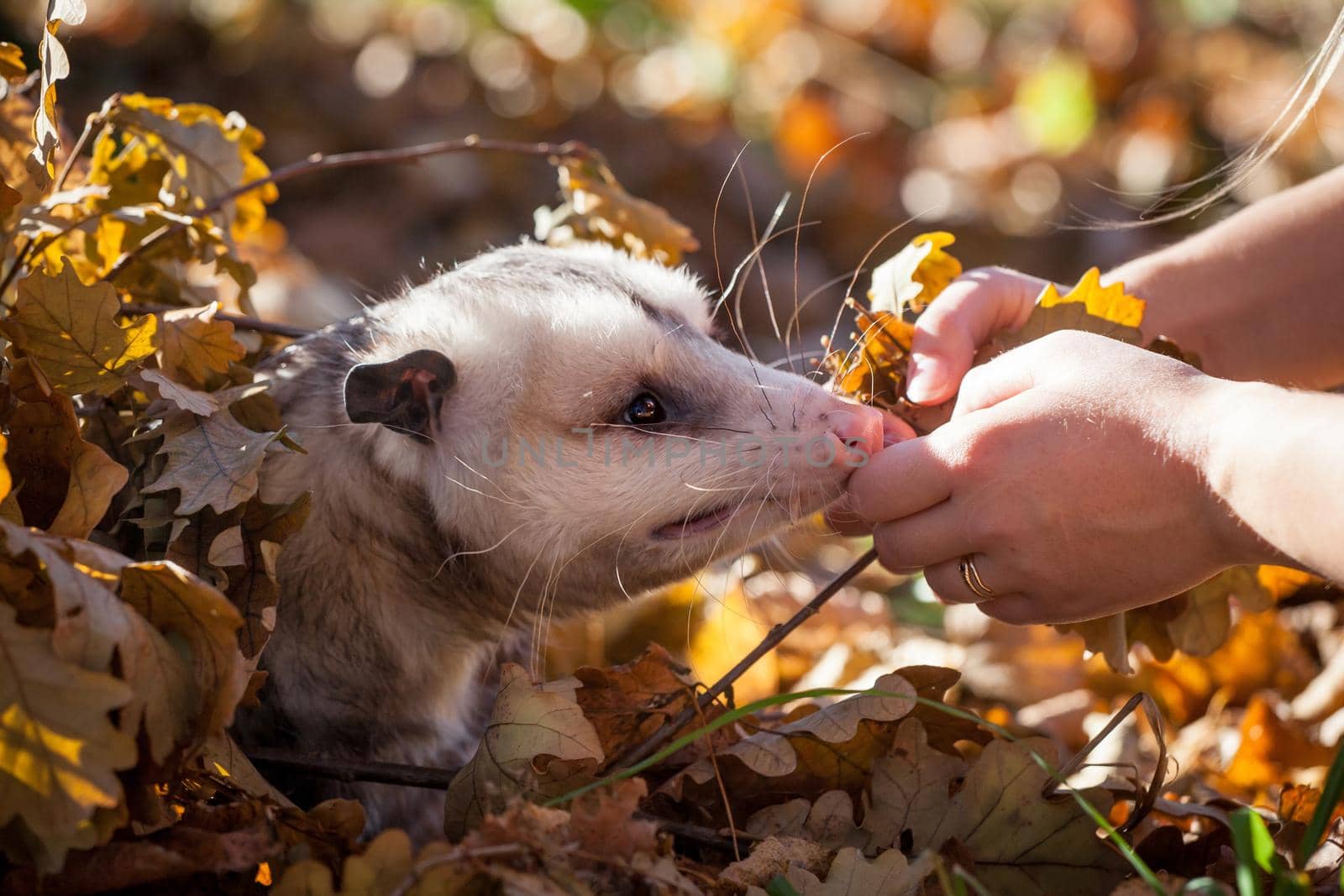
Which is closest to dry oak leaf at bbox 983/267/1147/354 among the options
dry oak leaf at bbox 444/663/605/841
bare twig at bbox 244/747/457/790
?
dry oak leaf at bbox 444/663/605/841

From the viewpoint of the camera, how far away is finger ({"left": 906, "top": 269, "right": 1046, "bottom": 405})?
1242 millimetres

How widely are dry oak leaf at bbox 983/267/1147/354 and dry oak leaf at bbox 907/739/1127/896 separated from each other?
1.51 ft

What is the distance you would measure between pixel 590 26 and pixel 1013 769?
3951 millimetres

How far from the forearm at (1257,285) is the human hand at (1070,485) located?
432 millimetres

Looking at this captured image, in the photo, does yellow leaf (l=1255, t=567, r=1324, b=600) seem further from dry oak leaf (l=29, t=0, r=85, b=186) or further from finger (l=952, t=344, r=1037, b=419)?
dry oak leaf (l=29, t=0, r=85, b=186)

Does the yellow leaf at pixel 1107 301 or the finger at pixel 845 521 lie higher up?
the yellow leaf at pixel 1107 301

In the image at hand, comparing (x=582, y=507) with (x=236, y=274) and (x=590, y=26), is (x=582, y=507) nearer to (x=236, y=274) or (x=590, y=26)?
(x=236, y=274)

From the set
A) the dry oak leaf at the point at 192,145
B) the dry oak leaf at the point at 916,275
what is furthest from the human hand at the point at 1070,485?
the dry oak leaf at the point at 192,145

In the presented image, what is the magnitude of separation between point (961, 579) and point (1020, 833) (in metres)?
0.24

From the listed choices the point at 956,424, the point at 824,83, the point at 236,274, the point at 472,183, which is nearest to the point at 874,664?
the point at 956,424

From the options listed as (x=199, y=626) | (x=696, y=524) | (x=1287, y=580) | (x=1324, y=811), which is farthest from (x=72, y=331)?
(x=1287, y=580)

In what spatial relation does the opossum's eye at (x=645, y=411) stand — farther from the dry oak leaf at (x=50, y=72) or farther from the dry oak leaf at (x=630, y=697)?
the dry oak leaf at (x=50, y=72)

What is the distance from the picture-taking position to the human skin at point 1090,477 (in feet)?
3.05

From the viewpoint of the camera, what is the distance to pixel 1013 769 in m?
1.10
